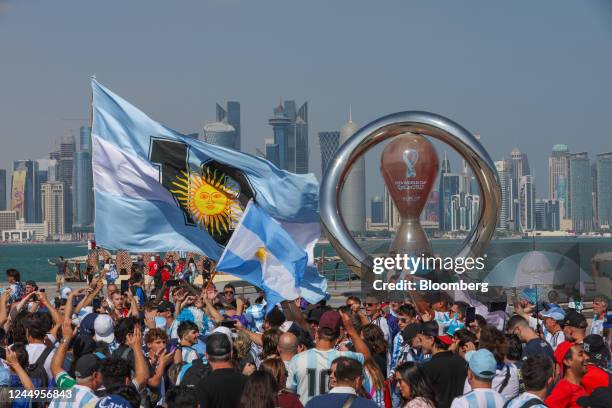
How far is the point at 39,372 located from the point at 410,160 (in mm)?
16591

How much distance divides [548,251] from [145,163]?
6.95m

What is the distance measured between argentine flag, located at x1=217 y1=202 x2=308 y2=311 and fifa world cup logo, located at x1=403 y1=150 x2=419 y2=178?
39.8ft

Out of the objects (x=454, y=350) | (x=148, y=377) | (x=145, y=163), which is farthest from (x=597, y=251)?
(x=148, y=377)

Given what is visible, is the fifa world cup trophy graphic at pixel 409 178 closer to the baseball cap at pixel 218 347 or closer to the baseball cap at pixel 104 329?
the baseball cap at pixel 104 329

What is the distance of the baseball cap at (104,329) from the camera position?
27.6 feet

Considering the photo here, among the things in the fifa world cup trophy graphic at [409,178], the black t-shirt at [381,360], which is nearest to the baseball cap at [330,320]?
the black t-shirt at [381,360]

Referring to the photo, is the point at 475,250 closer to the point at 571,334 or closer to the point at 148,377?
the point at 571,334

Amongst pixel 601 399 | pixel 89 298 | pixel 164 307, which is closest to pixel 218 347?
pixel 601 399

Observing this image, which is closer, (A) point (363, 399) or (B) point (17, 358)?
(A) point (363, 399)

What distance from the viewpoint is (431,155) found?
23.1 meters

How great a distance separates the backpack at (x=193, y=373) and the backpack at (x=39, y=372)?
931 millimetres

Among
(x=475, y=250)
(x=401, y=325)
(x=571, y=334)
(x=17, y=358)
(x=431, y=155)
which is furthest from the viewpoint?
(x=431, y=155)

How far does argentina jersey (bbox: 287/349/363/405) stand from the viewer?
23.2 ft

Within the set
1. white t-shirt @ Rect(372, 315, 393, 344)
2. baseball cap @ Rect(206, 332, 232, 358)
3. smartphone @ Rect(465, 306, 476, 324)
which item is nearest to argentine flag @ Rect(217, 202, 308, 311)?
white t-shirt @ Rect(372, 315, 393, 344)
